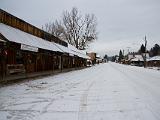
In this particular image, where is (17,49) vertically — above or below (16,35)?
below

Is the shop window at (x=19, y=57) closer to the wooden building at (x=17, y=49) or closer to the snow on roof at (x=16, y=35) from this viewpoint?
the wooden building at (x=17, y=49)

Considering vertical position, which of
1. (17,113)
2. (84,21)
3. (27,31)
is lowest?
(17,113)

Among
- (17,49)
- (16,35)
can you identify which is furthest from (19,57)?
(16,35)

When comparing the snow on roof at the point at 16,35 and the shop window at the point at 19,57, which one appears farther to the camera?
the shop window at the point at 19,57

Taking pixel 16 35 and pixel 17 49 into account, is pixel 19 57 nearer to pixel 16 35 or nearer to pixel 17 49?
pixel 17 49

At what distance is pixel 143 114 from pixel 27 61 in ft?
62.1

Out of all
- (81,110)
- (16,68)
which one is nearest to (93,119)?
(81,110)

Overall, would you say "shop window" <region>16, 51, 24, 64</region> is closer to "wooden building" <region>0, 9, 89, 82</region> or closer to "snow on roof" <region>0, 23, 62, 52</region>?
"wooden building" <region>0, 9, 89, 82</region>

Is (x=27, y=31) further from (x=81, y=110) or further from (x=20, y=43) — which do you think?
(x=81, y=110)

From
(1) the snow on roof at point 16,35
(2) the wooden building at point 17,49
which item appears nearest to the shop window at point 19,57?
(2) the wooden building at point 17,49

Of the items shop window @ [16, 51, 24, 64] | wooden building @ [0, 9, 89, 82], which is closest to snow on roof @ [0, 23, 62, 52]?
wooden building @ [0, 9, 89, 82]

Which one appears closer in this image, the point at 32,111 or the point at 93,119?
the point at 93,119

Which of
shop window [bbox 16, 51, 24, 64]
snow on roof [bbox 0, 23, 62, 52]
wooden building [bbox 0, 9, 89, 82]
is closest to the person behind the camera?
snow on roof [bbox 0, 23, 62, 52]

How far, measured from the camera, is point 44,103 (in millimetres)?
9141
